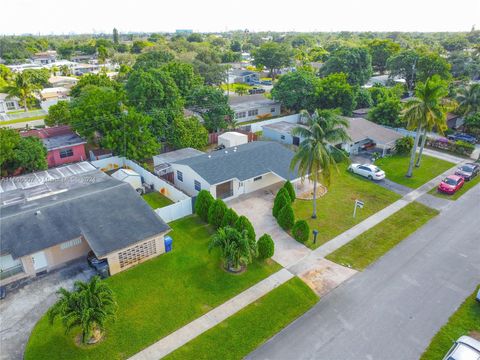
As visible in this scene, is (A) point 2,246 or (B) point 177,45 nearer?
(A) point 2,246

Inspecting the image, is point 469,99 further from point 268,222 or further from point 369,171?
point 268,222

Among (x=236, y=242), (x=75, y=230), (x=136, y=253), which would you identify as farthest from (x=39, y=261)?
(x=236, y=242)

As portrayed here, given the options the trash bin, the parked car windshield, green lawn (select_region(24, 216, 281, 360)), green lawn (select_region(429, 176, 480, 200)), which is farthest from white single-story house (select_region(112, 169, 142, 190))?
the parked car windshield

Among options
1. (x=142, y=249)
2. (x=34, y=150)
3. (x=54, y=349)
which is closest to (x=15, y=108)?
(x=34, y=150)

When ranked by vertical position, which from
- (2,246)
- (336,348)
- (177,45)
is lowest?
(336,348)

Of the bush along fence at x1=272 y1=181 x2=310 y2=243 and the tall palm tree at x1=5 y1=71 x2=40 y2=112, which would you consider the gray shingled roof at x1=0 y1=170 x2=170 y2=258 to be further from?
the tall palm tree at x1=5 y1=71 x2=40 y2=112

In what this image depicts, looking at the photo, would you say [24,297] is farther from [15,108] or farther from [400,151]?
[15,108]
